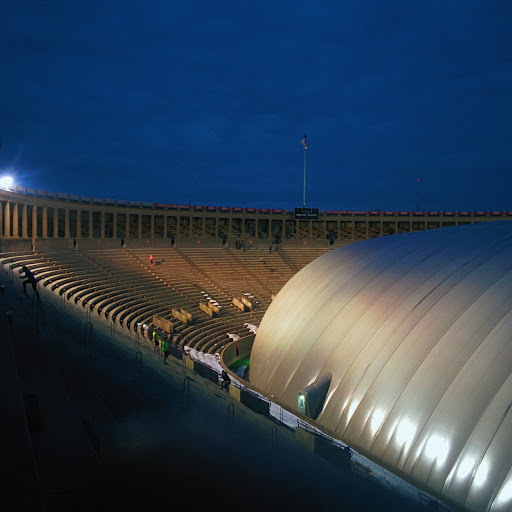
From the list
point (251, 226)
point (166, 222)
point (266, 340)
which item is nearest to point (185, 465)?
point (266, 340)

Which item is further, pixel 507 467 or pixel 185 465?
pixel 507 467

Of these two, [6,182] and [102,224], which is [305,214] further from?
[6,182]

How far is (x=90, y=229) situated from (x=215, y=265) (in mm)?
19591

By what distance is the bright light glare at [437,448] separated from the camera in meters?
9.52

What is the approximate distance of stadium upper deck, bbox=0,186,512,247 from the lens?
45594 millimetres

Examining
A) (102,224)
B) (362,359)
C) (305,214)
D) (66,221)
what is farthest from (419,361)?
(305,214)

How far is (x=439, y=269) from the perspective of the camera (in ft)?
48.0

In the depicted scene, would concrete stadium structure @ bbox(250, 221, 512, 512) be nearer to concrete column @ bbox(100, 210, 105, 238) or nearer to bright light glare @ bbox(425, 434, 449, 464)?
bright light glare @ bbox(425, 434, 449, 464)

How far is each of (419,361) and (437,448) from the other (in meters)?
2.47

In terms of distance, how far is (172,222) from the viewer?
68812 millimetres

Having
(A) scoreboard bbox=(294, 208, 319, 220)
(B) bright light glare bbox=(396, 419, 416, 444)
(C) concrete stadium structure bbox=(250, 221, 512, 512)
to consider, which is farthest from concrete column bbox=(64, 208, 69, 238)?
(B) bright light glare bbox=(396, 419, 416, 444)

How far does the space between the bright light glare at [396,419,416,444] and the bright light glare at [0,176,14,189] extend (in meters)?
41.2

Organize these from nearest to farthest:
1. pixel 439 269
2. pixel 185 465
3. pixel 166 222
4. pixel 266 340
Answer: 1. pixel 185 465
2. pixel 439 269
3. pixel 266 340
4. pixel 166 222

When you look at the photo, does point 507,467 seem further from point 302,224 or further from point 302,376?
point 302,224
